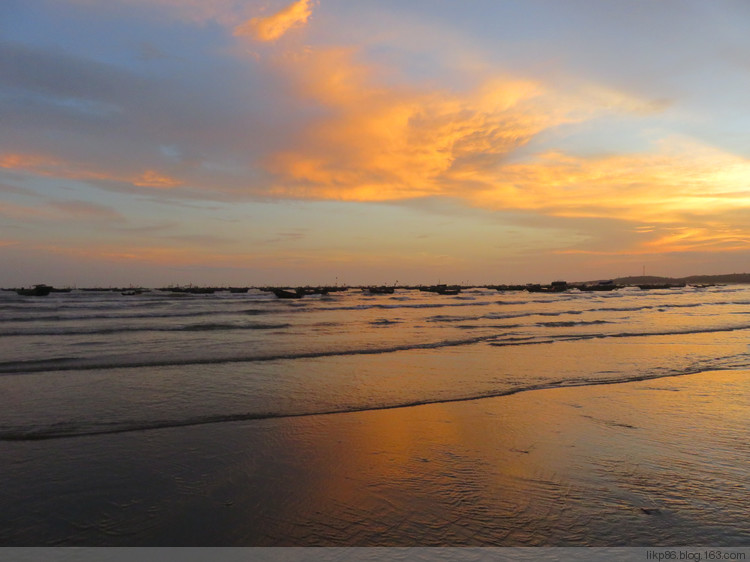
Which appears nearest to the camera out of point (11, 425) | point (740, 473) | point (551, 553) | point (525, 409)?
point (551, 553)

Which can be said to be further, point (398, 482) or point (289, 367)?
point (289, 367)

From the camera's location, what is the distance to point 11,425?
29.2 feet

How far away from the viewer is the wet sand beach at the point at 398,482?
487cm

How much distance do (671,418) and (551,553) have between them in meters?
6.62

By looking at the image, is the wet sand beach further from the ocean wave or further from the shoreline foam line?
the ocean wave

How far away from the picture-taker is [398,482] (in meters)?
6.18

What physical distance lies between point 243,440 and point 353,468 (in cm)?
246

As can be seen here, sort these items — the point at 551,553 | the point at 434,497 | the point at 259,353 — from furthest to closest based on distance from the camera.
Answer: the point at 259,353 < the point at 434,497 < the point at 551,553

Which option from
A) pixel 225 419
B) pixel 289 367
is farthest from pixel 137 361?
pixel 225 419

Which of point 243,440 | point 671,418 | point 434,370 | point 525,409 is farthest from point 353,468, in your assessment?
point 434,370

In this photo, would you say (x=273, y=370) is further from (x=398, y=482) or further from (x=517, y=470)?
(x=517, y=470)

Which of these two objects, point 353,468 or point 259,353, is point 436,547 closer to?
point 353,468

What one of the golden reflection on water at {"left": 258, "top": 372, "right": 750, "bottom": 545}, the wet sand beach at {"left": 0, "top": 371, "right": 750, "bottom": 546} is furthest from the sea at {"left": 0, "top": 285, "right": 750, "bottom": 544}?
the golden reflection on water at {"left": 258, "top": 372, "right": 750, "bottom": 545}

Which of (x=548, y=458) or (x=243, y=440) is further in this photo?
(x=243, y=440)
